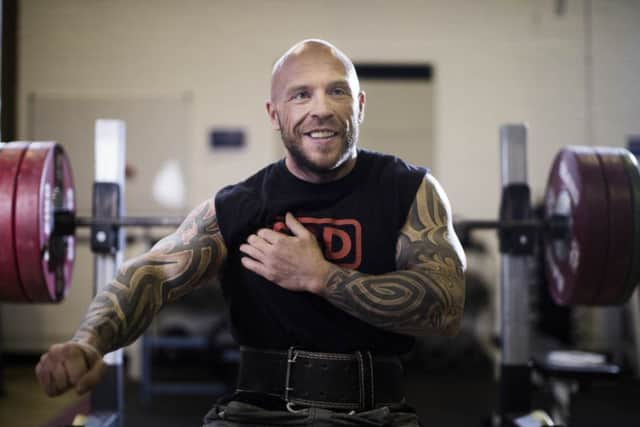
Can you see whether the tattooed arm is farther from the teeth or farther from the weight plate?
the weight plate

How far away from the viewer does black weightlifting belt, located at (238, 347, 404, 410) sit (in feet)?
4.28

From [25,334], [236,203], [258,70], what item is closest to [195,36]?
[258,70]

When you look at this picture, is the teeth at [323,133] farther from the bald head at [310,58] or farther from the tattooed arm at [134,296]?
the tattooed arm at [134,296]

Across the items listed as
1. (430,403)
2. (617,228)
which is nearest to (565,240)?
(617,228)

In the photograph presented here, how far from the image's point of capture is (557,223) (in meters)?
1.92

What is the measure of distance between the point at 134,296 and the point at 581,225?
120 cm

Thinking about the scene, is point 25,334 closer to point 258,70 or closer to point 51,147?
point 258,70

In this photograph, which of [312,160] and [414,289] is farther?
[312,160]

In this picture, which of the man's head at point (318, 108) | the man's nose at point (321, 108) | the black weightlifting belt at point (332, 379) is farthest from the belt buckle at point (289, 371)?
the man's nose at point (321, 108)

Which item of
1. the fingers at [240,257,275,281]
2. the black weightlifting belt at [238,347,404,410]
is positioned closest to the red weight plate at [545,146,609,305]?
the black weightlifting belt at [238,347,404,410]

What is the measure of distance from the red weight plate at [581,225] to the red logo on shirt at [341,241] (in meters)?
0.76

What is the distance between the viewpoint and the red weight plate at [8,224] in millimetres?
1658

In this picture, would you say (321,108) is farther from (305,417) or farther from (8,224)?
(8,224)

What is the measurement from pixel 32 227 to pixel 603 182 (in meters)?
1.54
